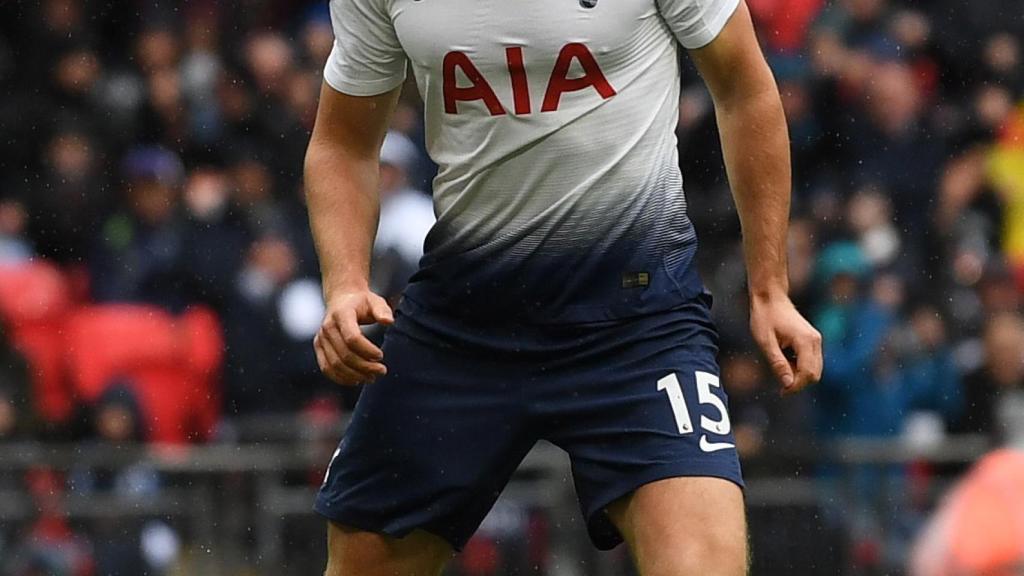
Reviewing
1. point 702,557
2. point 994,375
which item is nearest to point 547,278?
point 702,557

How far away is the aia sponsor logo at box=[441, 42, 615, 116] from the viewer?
223 inches

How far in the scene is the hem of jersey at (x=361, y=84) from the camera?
602 cm

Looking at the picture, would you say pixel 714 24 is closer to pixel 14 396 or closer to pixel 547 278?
pixel 547 278

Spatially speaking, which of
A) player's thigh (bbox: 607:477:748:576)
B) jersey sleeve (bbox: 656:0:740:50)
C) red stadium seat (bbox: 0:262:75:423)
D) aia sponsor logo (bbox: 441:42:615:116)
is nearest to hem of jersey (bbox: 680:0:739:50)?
jersey sleeve (bbox: 656:0:740:50)

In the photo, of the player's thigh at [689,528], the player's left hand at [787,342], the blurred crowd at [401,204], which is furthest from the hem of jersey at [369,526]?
the blurred crowd at [401,204]

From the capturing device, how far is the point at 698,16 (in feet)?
18.7

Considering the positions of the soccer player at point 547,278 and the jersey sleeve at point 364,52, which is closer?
the soccer player at point 547,278

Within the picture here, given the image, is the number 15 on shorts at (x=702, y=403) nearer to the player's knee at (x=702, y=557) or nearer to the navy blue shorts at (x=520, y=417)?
the navy blue shorts at (x=520, y=417)

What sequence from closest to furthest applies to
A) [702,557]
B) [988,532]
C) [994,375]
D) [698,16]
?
[988,532], [702,557], [698,16], [994,375]

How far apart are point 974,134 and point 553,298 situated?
9054mm

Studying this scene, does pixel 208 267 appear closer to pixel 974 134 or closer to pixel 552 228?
pixel 974 134

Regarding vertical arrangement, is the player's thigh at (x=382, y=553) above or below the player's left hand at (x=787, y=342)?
below

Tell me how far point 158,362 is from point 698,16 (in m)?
7.66

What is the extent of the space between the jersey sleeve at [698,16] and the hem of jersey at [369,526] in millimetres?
1486
